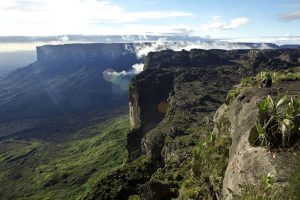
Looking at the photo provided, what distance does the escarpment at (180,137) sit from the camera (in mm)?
38594

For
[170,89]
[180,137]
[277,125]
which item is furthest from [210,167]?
[170,89]

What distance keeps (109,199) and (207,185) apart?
22.8 meters

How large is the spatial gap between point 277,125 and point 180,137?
45399mm

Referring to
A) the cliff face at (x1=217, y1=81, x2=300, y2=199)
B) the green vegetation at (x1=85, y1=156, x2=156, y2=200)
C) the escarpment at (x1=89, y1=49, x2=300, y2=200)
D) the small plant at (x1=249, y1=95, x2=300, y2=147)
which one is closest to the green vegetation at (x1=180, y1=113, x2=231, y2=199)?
the escarpment at (x1=89, y1=49, x2=300, y2=200)

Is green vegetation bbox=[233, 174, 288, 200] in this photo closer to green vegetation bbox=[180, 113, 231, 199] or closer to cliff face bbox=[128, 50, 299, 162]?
green vegetation bbox=[180, 113, 231, 199]

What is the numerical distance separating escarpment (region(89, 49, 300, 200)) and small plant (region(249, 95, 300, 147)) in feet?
12.1

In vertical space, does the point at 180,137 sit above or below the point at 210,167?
below

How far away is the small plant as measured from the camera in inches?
1036

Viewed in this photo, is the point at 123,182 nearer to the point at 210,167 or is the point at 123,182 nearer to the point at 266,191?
the point at 210,167

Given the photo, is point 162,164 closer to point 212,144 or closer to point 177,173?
point 177,173

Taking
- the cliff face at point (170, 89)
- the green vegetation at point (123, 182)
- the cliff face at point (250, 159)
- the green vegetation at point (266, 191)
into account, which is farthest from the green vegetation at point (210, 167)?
the cliff face at point (170, 89)

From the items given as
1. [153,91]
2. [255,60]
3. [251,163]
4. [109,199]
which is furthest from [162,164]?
[255,60]

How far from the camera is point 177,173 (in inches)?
2013

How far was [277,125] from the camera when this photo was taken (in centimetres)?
2730
